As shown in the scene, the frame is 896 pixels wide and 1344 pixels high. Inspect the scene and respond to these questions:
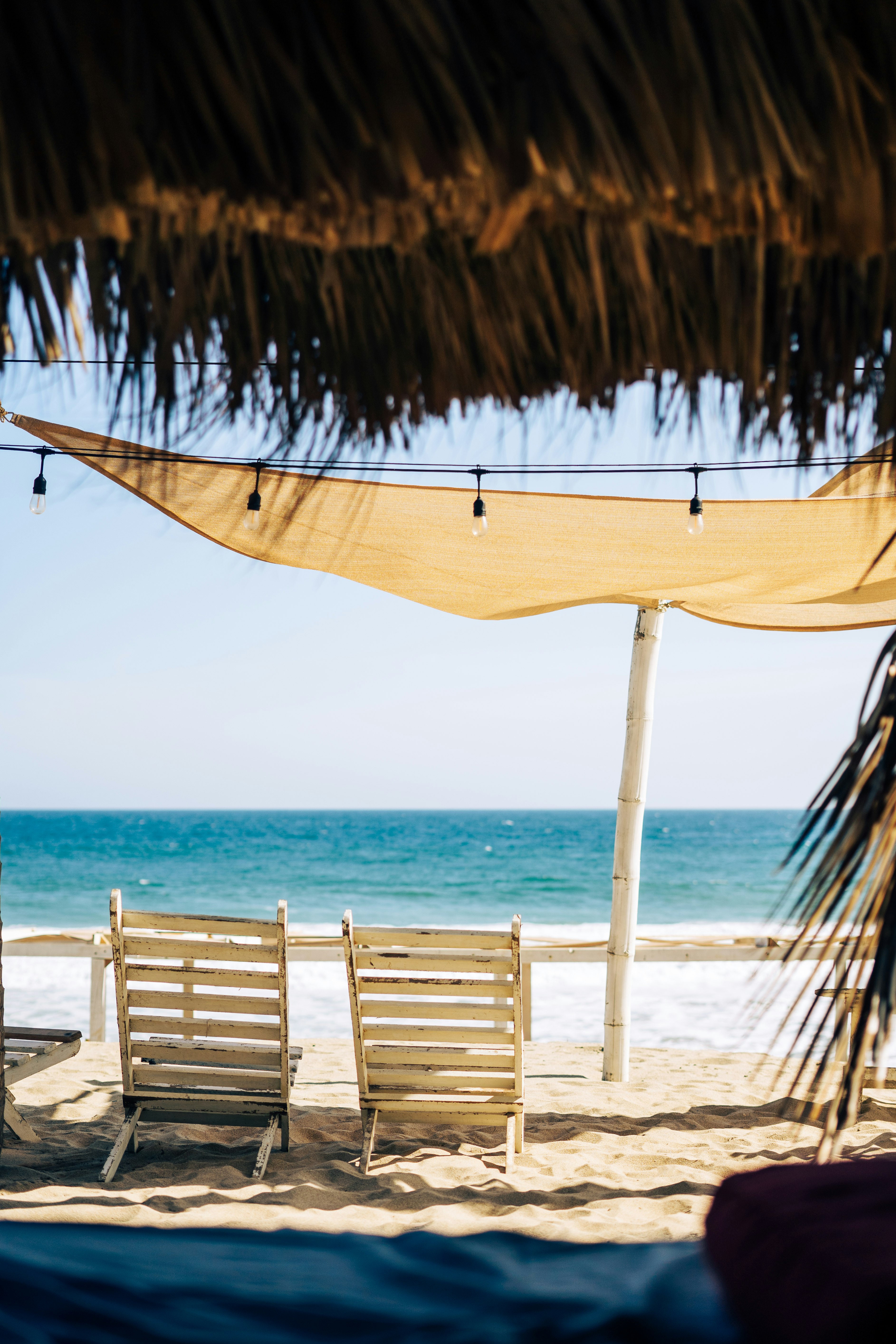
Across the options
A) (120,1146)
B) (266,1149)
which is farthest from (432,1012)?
(120,1146)

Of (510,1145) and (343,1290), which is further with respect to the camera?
(510,1145)

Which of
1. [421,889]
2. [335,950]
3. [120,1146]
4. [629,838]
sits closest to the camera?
[120,1146]

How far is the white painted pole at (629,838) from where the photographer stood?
420 cm

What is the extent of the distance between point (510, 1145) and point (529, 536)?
82.1 inches

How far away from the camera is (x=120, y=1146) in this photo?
9.81 ft

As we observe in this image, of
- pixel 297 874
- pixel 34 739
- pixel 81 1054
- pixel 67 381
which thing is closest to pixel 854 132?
pixel 67 381

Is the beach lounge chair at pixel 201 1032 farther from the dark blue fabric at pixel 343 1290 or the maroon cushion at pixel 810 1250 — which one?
the maroon cushion at pixel 810 1250

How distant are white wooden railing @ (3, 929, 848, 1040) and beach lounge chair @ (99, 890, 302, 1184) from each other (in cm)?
132

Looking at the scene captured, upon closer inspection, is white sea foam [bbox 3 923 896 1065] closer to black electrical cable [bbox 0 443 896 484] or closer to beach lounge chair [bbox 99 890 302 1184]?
beach lounge chair [bbox 99 890 302 1184]

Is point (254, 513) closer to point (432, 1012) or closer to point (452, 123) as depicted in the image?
point (432, 1012)

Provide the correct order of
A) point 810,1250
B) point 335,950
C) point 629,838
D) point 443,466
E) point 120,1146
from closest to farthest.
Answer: point 810,1250 → point 120,1146 → point 443,466 → point 629,838 → point 335,950

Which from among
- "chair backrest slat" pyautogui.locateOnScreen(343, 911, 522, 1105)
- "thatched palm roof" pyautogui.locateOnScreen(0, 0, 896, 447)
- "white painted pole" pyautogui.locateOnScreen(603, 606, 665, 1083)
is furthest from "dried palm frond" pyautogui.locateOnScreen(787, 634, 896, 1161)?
"white painted pole" pyautogui.locateOnScreen(603, 606, 665, 1083)

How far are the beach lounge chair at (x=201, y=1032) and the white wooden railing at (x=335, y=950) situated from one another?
1317 millimetres

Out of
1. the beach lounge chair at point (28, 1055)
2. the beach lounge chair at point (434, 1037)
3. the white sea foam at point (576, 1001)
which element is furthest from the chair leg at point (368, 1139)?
the white sea foam at point (576, 1001)
